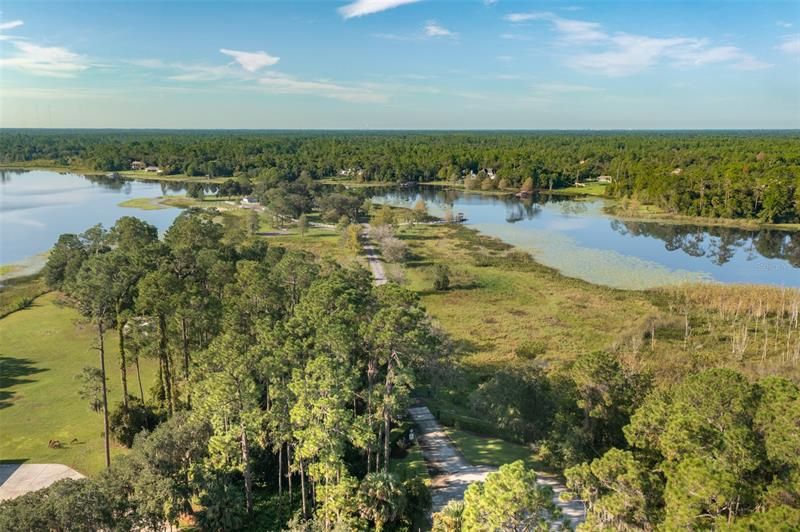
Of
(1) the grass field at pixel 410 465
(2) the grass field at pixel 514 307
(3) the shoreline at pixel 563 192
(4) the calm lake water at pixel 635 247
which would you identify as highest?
(3) the shoreline at pixel 563 192

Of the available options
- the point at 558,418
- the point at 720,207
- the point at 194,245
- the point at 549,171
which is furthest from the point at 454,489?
the point at 549,171

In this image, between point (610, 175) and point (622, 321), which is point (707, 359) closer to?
point (622, 321)

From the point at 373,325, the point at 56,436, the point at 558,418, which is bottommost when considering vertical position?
the point at 56,436

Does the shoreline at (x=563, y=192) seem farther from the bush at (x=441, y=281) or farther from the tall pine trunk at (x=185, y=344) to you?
the tall pine trunk at (x=185, y=344)

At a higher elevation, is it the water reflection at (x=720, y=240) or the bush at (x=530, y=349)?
the water reflection at (x=720, y=240)

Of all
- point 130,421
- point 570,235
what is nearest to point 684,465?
point 130,421

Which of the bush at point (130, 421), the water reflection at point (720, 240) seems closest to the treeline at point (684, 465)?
the bush at point (130, 421)

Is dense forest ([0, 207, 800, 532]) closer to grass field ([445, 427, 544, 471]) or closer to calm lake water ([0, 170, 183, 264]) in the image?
grass field ([445, 427, 544, 471])
